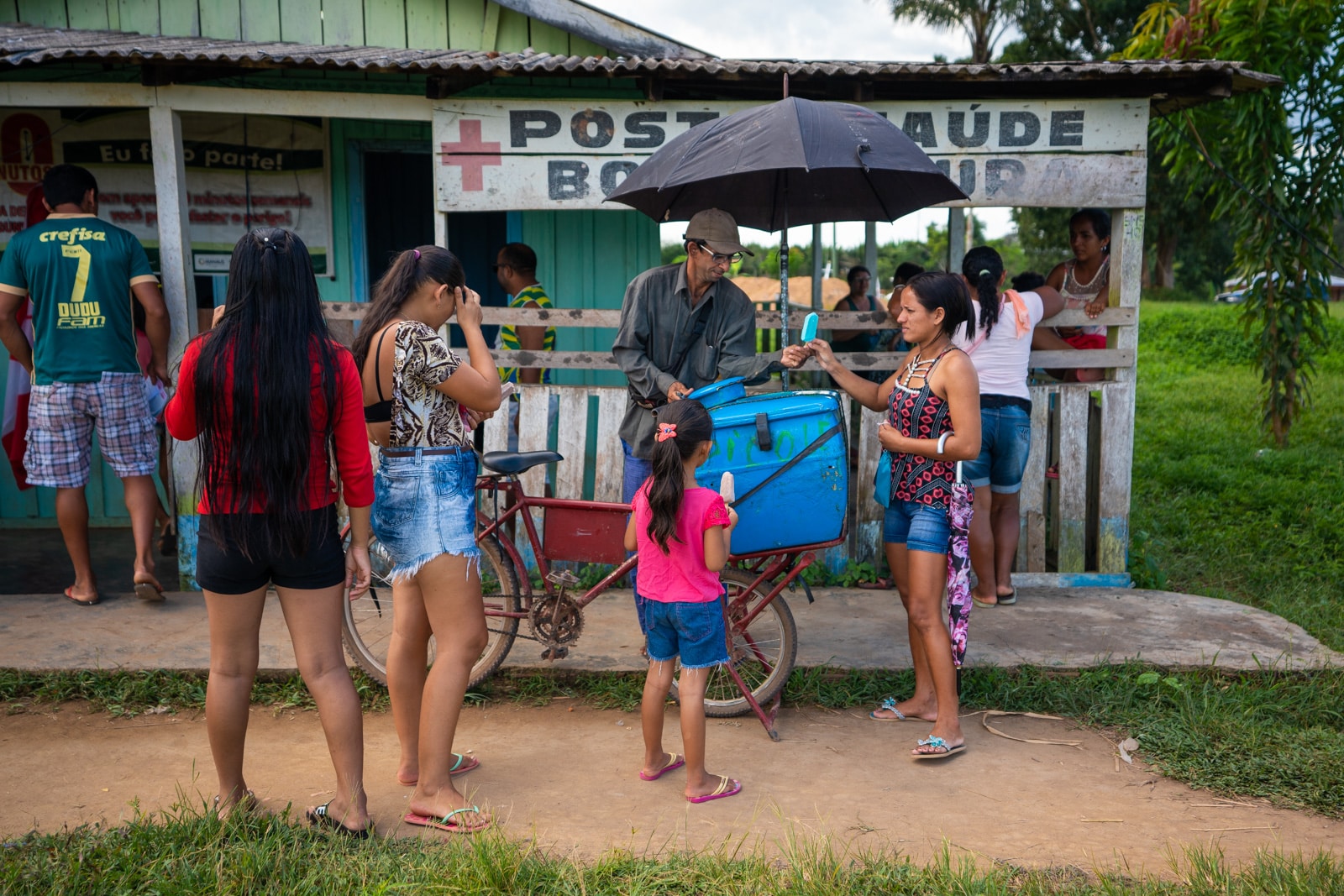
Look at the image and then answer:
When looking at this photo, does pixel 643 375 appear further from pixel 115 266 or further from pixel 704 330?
pixel 115 266

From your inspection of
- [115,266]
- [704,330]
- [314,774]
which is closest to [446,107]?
[115,266]

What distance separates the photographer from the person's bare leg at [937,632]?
3865 mm

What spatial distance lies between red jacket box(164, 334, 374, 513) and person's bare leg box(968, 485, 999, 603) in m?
3.40

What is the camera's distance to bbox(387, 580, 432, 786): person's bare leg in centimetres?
336

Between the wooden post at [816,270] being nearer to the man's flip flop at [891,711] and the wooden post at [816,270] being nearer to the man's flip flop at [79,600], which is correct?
the man's flip flop at [891,711]

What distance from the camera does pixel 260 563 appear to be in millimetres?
2977

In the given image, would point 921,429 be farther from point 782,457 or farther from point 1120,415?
point 1120,415

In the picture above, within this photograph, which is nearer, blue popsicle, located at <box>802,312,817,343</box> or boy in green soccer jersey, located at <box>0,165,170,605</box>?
blue popsicle, located at <box>802,312,817,343</box>

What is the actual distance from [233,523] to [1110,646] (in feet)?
12.9

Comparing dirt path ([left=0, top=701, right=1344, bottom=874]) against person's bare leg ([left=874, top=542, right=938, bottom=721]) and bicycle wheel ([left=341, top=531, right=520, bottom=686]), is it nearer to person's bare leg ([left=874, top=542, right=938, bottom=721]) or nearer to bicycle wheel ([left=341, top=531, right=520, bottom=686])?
person's bare leg ([left=874, top=542, right=938, bottom=721])

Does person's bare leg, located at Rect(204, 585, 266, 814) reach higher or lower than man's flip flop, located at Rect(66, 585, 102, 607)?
higher

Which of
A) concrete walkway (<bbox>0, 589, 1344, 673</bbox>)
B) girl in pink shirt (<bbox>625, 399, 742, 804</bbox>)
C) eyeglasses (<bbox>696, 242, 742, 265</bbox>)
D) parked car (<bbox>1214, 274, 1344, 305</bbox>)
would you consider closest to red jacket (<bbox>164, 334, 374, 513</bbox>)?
girl in pink shirt (<bbox>625, 399, 742, 804</bbox>)

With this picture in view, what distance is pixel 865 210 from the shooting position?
4.76 metres

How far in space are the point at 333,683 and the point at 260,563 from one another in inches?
17.0
